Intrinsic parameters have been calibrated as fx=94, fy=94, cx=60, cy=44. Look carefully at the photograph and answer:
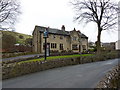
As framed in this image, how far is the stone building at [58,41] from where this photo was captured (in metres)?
28.3

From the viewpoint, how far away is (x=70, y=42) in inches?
1342

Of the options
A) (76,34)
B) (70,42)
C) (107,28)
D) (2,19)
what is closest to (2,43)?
(2,19)

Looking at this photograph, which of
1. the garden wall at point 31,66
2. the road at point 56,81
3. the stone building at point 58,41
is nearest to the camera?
the road at point 56,81

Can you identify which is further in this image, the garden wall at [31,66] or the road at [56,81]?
the garden wall at [31,66]

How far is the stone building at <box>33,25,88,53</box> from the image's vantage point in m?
28.3

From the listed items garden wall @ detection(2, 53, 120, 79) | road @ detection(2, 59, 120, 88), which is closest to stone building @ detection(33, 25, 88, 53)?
garden wall @ detection(2, 53, 120, 79)

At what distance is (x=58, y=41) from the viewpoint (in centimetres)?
3130

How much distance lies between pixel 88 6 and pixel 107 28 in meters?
6.72

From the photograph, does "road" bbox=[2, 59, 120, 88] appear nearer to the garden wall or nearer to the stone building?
the garden wall

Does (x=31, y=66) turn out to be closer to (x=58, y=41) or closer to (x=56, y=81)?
(x=56, y=81)

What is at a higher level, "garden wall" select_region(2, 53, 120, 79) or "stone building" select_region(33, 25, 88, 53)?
"stone building" select_region(33, 25, 88, 53)

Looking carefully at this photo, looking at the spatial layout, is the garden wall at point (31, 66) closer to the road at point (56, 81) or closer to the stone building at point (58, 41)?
the road at point (56, 81)

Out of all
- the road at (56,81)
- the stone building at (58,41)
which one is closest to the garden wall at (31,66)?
the road at (56,81)

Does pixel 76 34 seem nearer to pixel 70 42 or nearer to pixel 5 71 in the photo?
pixel 70 42
